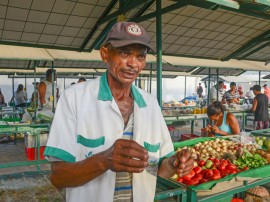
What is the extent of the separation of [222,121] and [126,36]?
443 centimetres

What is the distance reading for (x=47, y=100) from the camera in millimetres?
7137

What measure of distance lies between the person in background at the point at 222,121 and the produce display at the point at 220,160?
0.44 metres

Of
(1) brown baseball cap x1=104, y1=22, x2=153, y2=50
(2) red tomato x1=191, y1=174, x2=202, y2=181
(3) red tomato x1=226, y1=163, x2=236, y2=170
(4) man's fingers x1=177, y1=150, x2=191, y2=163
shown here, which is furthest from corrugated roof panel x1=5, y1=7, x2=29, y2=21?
(4) man's fingers x1=177, y1=150, x2=191, y2=163

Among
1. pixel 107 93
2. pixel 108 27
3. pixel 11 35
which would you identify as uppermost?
pixel 108 27

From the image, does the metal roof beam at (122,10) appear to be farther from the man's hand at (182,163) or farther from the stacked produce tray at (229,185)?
the man's hand at (182,163)

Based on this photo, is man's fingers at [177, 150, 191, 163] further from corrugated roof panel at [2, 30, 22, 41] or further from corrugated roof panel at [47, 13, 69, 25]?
corrugated roof panel at [2, 30, 22, 41]

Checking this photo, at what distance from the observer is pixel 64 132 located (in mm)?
1318

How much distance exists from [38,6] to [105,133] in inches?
227

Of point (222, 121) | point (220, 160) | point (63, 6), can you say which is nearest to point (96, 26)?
point (63, 6)

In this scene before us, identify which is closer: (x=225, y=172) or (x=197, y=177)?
(x=197, y=177)

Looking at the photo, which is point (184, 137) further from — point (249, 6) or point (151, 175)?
point (151, 175)

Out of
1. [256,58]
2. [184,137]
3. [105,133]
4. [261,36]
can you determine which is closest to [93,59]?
[184,137]

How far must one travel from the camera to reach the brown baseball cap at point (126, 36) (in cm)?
135

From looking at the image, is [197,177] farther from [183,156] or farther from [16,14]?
[16,14]
